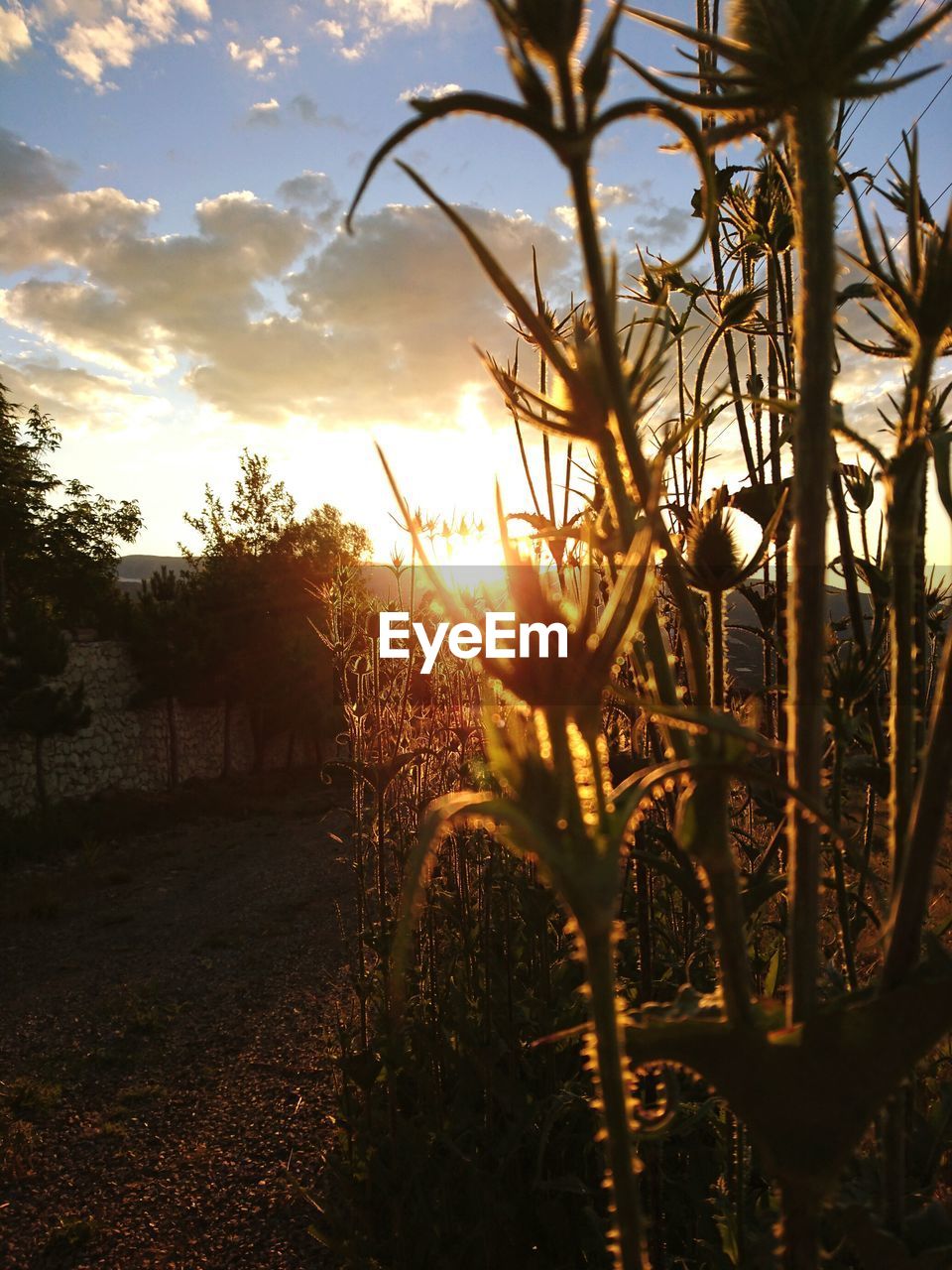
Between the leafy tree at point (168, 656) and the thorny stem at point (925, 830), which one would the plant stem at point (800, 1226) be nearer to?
the thorny stem at point (925, 830)

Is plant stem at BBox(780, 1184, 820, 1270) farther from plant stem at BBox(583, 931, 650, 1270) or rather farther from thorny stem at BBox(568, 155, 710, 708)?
thorny stem at BBox(568, 155, 710, 708)

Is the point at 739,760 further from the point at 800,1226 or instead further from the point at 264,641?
the point at 264,641

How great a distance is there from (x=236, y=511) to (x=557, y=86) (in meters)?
34.4

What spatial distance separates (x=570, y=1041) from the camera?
3232 millimetres

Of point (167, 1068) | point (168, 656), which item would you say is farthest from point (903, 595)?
point (168, 656)

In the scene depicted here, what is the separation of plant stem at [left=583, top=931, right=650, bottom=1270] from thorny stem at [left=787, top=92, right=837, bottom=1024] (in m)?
0.09

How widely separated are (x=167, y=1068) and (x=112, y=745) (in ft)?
48.7

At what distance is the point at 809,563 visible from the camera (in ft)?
1.25

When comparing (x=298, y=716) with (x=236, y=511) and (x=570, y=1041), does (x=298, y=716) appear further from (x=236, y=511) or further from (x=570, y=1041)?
(x=570, y=1041)

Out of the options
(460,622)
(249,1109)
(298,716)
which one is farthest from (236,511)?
(460,622)

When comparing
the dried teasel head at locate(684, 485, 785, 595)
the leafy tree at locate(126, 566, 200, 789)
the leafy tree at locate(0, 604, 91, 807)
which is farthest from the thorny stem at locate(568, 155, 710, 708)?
the leafy tree at locate(126, 566, 200, 789)

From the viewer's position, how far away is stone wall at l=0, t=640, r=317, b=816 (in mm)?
17859

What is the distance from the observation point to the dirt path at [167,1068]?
4.47 meters

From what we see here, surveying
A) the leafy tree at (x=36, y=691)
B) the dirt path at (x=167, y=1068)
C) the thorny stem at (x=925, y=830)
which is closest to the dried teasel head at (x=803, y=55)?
the thorny stem at (x=925, y=830)
